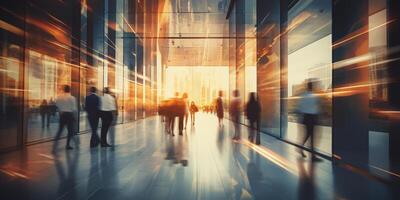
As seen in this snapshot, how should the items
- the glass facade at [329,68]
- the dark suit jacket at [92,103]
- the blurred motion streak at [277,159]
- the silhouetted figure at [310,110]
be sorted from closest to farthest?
the blurred motion streak at [277,159], the glass facade at [329,68], the silhouetted figure at [310,110], the dark suit jacket at [92,103]

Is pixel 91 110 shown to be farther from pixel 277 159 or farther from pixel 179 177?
pixel 277 159

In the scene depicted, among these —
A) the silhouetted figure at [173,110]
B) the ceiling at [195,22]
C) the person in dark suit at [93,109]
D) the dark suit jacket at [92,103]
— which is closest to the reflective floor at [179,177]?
the person in dark suit at [93,109]

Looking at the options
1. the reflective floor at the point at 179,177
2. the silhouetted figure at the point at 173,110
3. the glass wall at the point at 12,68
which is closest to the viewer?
the reflective floor at the point at 179,177

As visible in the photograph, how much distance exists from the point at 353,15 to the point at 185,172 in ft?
14.2

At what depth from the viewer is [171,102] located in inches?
535

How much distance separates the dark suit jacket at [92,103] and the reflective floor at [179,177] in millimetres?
1300

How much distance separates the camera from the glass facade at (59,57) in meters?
8.87

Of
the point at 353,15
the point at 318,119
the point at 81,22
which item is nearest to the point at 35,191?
the point at 318,119

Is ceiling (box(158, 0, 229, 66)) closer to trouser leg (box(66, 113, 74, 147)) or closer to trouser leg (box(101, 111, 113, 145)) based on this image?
trouser leg (box(101, 111, 113, 145))

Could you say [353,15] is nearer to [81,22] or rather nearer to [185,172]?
[185,172]

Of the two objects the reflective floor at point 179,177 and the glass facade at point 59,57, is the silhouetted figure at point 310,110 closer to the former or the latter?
the reflective floor at point 179,177

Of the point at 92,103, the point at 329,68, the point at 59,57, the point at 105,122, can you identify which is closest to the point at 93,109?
the point at 92,103

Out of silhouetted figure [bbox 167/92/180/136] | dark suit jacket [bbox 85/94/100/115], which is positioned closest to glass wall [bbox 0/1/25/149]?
dark suit jacket [bbox 85/94/100/115]

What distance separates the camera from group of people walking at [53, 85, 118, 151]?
8883 millimetres
